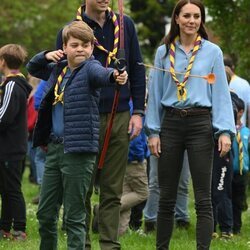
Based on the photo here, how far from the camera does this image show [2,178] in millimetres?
9000

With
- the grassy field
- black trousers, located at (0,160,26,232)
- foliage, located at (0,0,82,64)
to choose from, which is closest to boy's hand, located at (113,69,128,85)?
the grassy field

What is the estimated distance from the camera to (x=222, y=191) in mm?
9367

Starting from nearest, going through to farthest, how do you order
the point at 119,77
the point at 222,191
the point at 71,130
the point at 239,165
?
the point at 119,77 < the point at 71,130 < the point at 222,191 < the point at 239,165

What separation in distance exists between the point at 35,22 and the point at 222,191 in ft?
77.7

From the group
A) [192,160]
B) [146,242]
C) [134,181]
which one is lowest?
[146,242]

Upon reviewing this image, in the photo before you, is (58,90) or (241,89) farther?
(241,89)

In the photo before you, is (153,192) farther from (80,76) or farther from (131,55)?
(80,76)

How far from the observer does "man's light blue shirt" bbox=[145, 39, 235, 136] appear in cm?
706

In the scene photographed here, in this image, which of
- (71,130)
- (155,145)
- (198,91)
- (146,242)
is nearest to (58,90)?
(71,130)

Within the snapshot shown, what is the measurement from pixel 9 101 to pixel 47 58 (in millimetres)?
2132

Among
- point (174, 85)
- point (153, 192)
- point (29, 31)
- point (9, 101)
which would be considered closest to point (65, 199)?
point (174, 85)

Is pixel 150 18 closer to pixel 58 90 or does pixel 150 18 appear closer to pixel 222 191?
pixel 222 191

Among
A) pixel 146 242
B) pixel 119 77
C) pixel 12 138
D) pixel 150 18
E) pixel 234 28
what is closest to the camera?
pixel 119 77

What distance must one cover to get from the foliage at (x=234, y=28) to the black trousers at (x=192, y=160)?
6740 mm
